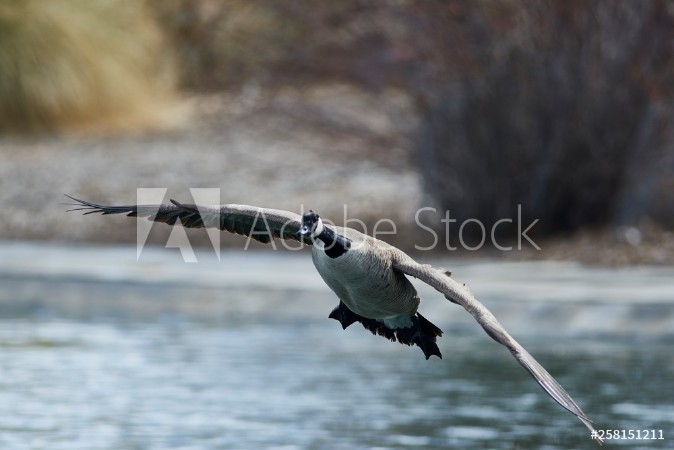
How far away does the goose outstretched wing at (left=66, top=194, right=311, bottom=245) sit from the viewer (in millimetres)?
7172

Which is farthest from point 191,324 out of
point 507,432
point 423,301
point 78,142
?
point 78,142

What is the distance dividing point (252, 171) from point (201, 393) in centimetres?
984

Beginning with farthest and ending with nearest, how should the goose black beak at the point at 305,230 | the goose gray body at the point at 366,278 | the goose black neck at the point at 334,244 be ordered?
the goose gray body at the point at 366,278 → the goose black neck at the point at 334,244 → the goose black beak at the point at 305,230

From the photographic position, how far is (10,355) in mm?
10266

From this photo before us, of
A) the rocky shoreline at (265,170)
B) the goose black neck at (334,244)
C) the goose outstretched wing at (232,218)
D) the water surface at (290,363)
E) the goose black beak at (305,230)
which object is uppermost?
the rocky shoreline at (265,170)

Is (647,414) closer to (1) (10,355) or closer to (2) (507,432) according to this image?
(2) (507,432)

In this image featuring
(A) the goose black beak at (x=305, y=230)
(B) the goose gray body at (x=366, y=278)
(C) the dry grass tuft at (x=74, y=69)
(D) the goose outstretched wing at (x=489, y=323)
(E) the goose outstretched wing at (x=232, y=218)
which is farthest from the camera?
(C) the dry grass tuft at (x=74, y=69)

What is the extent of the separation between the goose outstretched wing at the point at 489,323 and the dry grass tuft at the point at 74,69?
14.7 m

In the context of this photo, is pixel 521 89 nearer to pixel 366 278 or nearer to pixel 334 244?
pixel 366 278

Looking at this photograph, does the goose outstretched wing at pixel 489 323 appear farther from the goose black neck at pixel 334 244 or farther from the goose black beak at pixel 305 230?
the goose black beak at pixel 305 230

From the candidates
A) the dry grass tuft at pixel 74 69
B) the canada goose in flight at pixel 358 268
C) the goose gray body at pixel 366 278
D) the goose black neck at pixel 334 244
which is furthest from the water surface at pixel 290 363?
the dry grass tuft at pixel 74 69

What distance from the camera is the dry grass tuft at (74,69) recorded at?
20.7 metres

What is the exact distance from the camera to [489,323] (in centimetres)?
594

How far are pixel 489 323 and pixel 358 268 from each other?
3.13 feet
